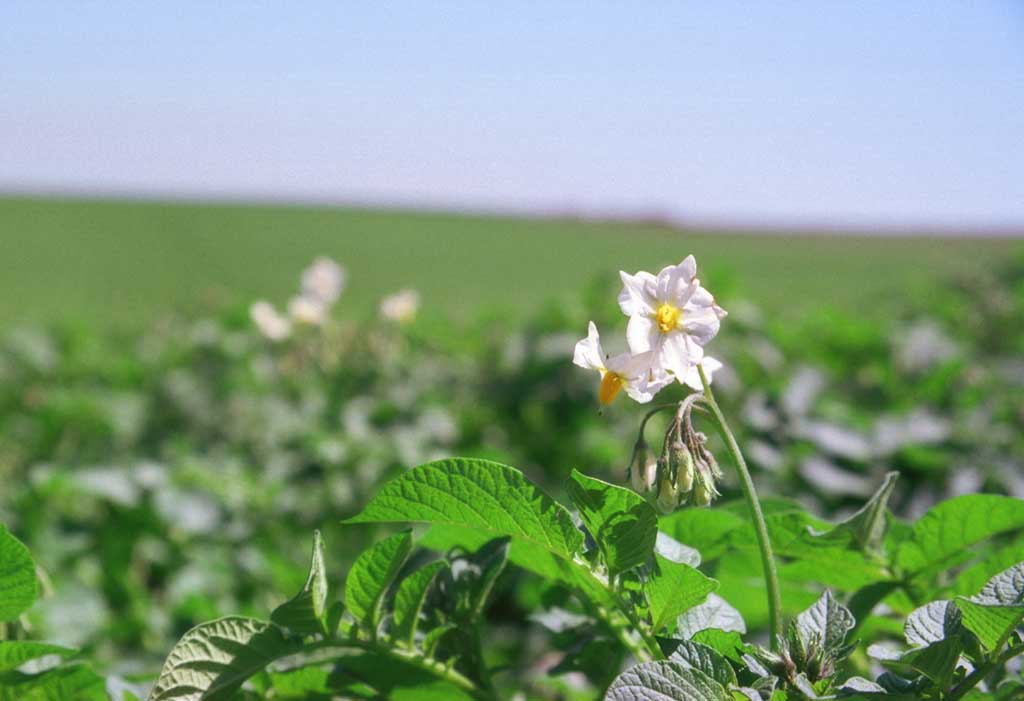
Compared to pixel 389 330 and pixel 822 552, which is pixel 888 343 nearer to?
pixel 389 330

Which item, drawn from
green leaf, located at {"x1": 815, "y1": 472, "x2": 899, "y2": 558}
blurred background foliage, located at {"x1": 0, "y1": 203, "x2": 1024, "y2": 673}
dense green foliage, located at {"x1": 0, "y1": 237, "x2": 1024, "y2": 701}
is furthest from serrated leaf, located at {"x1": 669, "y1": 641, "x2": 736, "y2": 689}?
blurred background foliage, located at {"x1": 0, "y1": 203, "x2": 1024, "y2": 673}

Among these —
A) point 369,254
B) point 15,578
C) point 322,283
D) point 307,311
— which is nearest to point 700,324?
point 15,578

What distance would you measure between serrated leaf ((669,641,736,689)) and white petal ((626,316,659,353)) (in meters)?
0.27

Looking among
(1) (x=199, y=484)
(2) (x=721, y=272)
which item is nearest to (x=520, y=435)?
(2) (x=721, y=272)

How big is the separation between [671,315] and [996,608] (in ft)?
1.17

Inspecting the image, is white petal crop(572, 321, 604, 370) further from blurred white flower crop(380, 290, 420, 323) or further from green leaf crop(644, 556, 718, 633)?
blurred white flower crop(380, 290, 420, 323)

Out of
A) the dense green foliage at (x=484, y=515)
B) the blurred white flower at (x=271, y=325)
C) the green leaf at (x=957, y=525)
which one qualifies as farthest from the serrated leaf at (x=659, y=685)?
the blurred white flower at (x=271, y=325)

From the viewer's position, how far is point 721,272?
3635 mm

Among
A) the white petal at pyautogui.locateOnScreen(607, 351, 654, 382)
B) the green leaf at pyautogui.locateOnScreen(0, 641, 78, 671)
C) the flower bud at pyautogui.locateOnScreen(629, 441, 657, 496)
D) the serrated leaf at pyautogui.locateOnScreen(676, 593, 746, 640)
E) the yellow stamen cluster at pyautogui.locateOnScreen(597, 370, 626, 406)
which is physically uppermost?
the white petal at pyautogui.locateOnScreen(607, 351, 654, 382)

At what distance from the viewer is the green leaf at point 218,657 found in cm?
82

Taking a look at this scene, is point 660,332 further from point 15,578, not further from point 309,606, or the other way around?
point 15,578

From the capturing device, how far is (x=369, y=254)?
52.3 ft

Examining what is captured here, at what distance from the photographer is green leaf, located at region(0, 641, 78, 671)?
2.86ft

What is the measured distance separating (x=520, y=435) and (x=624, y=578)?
8.82 ft
